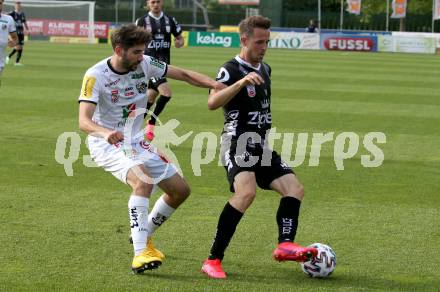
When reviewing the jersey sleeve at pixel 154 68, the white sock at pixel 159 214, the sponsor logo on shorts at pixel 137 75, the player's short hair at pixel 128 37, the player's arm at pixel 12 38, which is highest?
the player's short hair at pixel 128 37

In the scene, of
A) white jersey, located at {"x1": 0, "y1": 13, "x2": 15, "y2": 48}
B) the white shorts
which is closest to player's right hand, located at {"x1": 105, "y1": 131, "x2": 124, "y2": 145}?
the white shorts

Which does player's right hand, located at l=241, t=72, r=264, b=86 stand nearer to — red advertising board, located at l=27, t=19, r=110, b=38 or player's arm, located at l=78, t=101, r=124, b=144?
player's arm, located at l=78, t=101, r=124, b=144

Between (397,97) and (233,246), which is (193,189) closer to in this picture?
(233,246)

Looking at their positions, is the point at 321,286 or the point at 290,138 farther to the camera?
the point at 290,138

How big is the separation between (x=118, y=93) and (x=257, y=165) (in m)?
1.24

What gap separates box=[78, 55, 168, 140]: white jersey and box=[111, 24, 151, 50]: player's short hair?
11.8 inches

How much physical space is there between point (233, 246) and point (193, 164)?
14.4 ft

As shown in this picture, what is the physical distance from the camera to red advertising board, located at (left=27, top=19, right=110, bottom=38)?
5475 cm

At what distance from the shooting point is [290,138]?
14.4 metres

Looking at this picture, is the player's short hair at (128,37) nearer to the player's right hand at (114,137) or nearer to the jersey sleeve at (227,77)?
the jersey sleeve at (227,77)

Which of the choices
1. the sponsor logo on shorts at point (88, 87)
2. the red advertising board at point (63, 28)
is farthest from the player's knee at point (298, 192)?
the red advertising board at point (63, 28)

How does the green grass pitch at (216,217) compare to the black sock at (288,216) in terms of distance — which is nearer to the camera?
the green grass pitch at (216,217)

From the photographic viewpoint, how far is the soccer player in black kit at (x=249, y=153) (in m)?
6.71

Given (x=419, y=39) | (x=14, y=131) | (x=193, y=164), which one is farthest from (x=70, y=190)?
(x=419, y=39)
